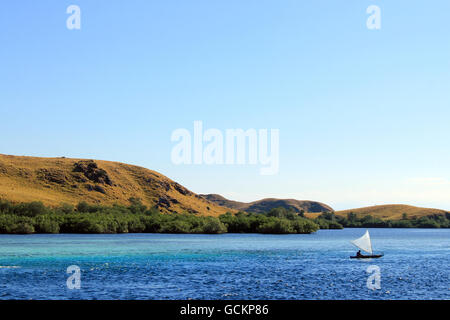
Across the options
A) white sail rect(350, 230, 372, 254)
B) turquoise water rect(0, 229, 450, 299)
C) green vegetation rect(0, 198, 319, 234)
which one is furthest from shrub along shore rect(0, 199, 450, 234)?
white sail rect(350, 230, 372, 254)

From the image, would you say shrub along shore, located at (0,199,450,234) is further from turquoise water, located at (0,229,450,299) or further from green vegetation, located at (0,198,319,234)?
turquoise water, located at (0,229,450,299)

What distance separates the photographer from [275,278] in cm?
5525

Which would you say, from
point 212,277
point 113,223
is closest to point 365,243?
point 212,277

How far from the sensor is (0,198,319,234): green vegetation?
149250 millimetres

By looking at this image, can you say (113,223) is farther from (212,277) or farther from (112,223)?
(212,277)

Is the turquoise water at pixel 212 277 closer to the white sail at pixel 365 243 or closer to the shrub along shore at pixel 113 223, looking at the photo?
the white sail at pixel 365 243

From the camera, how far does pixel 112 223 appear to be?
540 ft

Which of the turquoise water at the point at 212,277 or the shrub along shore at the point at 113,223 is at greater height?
the shrub along shore at the point at 113,223

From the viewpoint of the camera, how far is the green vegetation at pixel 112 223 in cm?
14925

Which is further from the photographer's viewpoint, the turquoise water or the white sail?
the white sail

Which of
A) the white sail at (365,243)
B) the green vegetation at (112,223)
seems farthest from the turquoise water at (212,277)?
the green vegetation at (112,223)

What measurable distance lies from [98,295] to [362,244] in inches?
2100
